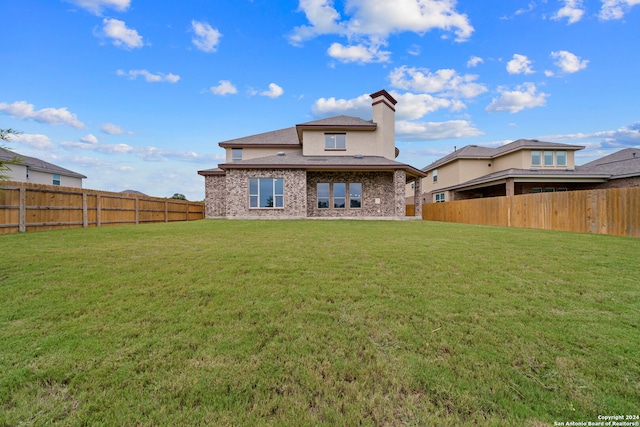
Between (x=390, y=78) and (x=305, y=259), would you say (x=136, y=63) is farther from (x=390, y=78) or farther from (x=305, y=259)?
(x=390, y=78)

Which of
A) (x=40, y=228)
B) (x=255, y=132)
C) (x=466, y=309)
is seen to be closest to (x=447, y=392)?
(x=466, y=309)

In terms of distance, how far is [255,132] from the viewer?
2422cm

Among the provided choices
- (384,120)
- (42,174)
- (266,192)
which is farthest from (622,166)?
(42,174)

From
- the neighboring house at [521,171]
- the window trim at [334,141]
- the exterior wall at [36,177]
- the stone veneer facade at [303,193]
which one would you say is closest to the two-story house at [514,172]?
the neighboring house at [521,171]

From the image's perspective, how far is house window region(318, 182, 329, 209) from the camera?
18.4 m

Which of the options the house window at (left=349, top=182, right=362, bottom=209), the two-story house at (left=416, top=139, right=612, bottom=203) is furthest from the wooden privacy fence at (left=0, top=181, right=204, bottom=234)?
the two-story house at (left=416, top=139, right=612, bottom=203)

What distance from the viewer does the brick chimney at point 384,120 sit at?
19.7 meters

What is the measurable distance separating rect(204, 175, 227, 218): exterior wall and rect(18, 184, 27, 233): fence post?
11.2m

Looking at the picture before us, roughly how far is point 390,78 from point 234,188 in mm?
14455

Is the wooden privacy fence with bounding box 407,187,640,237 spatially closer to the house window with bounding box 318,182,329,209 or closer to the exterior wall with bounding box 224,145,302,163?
the house window with bounding box 318,182,329,209

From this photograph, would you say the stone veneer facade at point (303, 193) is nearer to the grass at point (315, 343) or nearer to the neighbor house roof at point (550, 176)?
the neighbor house roof at point (550, 176)

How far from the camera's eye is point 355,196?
18422mm

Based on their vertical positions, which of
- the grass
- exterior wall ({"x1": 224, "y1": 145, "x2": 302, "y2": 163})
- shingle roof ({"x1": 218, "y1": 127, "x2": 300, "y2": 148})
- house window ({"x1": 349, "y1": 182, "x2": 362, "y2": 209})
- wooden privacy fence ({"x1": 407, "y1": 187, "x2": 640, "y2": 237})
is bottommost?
the grass

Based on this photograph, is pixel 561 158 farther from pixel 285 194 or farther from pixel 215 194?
pixel 215 194
